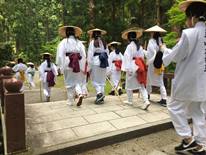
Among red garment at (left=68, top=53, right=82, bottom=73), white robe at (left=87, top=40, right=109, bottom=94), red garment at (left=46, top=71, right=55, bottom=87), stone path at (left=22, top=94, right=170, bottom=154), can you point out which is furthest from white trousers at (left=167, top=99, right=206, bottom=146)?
red garment at (left=46, top=71, right=55, bottom=87)

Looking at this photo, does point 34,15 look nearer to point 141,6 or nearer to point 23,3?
point 23,3

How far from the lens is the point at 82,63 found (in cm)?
757

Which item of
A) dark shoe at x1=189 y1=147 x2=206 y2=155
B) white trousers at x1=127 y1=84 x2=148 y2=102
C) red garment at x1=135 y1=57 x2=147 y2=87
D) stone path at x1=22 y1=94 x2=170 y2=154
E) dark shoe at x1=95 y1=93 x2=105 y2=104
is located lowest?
dark shoe at x1=189 y1=147 x2=206 y2=155

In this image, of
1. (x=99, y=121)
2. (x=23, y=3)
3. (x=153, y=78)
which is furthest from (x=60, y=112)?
(x=23, y=3)

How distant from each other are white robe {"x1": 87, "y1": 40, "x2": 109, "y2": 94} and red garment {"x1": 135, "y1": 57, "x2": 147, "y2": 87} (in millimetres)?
1268

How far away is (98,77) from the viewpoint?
26.2 ft

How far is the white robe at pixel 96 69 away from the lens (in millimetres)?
7691

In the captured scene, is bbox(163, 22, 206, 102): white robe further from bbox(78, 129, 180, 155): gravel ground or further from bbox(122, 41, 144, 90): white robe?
bbox(122, 41, 144, 90): white robe


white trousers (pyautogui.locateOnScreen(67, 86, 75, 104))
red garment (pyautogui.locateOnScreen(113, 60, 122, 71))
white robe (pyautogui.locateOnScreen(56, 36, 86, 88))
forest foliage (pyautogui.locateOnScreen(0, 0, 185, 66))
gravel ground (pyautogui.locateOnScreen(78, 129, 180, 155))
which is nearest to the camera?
gravel ground (pyautogui.locateOnScreen(78, 129, 180, 155))

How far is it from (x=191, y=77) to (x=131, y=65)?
2.95m

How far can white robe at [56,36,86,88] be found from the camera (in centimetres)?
720

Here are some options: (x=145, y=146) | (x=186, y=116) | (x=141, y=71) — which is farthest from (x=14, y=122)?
(x=141, y=71)

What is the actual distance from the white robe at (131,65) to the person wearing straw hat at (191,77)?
8.72 ft

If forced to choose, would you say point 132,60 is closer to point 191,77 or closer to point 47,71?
point 191,77
